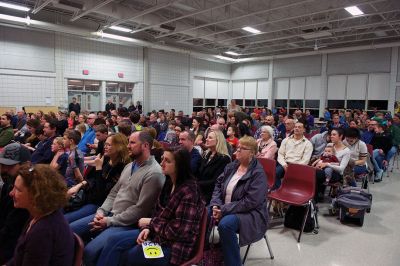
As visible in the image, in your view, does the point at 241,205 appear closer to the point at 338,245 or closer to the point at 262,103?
the point at 338,245

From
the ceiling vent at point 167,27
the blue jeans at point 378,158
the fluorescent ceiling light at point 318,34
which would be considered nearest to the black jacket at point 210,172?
the blue jeans at point 378,158

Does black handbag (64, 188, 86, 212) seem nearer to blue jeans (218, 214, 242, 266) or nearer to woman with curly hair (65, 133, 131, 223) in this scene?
woman with curly hair (65, 133, 131, 223)

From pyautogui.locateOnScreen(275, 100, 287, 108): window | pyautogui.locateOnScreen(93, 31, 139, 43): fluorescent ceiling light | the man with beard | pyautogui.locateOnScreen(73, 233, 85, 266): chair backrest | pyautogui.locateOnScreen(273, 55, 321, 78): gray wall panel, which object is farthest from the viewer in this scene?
pyautogui.locateOnScreen(275, 100, 287, 108): window

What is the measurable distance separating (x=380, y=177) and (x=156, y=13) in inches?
340

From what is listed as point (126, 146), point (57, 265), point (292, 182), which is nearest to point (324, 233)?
point (292, 182)

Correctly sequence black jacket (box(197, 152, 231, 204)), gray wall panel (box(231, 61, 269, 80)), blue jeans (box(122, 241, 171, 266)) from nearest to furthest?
1. blue jeans (box(122, 241, 171, 266))
2. black jacket (box(197, 152, 231, 204))
3. gray wall panel (box(231, 61, 269, 80))

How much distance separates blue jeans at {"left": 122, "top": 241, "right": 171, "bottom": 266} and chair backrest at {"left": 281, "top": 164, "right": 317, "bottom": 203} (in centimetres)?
199

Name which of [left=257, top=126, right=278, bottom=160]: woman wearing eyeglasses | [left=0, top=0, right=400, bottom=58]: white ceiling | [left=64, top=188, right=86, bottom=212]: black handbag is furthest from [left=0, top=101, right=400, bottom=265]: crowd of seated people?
[left=0, top=0, right=400, bottom=58]: white ceiling

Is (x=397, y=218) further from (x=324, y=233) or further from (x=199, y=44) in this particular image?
(x=199, y=44)

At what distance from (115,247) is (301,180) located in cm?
240

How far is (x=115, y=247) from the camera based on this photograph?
1.87m

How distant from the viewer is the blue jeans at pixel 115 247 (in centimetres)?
184

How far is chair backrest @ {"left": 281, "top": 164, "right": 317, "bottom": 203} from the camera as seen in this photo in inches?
130

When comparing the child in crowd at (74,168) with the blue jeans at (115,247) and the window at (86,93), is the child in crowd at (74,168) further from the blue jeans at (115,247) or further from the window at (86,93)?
the window at (86,93)
